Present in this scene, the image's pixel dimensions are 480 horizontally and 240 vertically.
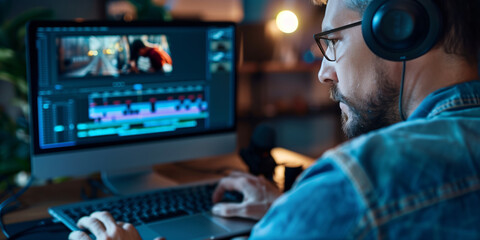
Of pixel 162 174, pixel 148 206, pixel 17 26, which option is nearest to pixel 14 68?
pixel 17 26

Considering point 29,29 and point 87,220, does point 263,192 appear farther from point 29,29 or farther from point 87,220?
point 29,29

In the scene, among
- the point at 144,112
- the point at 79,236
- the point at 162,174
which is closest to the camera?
the point at 79,236

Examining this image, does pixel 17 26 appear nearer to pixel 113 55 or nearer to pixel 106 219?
pixel 113 55

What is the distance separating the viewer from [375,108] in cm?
87

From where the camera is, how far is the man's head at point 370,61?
2.51ft

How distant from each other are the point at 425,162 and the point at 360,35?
0.35m

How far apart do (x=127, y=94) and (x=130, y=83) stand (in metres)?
0.03

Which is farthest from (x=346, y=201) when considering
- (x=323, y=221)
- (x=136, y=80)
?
(x=136, y=80)

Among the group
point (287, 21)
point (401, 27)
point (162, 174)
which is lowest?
point (162, 174)

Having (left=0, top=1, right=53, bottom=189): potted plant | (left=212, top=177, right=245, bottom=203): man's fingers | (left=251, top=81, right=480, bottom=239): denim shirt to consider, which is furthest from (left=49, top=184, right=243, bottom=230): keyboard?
(left=0, top=1, right=53, bottom=189): potted plant

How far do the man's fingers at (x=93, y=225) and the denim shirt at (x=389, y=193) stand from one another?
1.45 ft

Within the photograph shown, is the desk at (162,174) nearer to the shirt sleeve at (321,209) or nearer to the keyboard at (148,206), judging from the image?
the keyboard at (148,206)

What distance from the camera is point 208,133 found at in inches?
55.7

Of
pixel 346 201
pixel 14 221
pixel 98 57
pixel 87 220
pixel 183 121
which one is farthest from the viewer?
pixel 183 121
